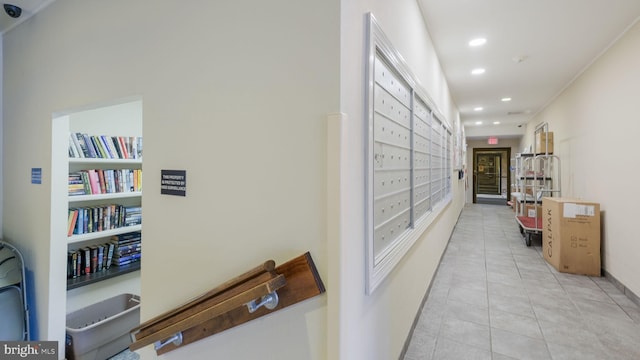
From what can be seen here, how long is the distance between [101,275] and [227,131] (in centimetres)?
235

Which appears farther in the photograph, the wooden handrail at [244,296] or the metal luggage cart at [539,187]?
the metal luggage cart at [539,187]

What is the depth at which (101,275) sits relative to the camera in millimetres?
2619

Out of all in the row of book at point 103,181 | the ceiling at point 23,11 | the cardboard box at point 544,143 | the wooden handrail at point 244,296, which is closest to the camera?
the wooden handrail at point 244,296

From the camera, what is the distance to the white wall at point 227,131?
3.48 feet

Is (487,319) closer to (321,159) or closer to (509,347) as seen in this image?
(509,347)

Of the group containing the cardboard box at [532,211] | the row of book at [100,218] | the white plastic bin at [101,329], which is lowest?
the white plastic bin at [101,329]

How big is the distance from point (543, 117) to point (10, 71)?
914 cm

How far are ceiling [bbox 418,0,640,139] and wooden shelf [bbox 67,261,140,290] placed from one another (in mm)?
3652

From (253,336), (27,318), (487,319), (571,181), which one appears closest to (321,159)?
(253,336)

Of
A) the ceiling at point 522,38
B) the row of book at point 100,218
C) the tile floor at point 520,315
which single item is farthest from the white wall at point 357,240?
the row of book at point 100,218

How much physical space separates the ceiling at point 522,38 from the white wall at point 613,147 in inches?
10.5

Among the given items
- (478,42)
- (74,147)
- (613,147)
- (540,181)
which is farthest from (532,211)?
(74,147)

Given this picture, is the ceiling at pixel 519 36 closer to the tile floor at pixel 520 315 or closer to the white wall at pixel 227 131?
the white wall at pixel 227 131

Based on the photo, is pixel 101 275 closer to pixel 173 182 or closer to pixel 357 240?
pixel 173 182
